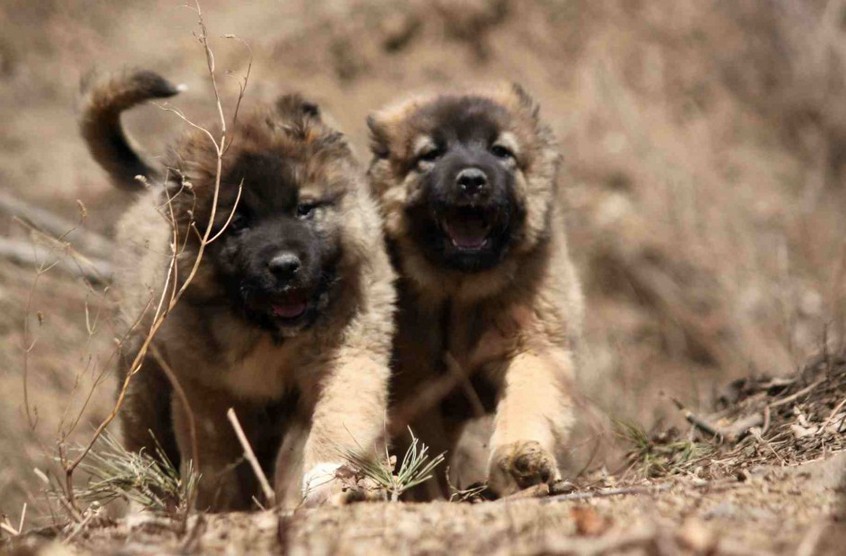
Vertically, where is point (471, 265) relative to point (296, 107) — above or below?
below

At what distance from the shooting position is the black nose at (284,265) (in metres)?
4.04

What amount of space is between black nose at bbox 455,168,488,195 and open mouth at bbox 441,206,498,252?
0.15m

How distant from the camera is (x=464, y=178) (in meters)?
4.72

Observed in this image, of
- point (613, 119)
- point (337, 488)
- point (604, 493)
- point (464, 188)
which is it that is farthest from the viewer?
point (613, 119)

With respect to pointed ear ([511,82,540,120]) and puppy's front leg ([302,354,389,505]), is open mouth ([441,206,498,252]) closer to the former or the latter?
pointed ear ([511,82,540,120])

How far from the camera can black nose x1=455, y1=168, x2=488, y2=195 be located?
4.71m

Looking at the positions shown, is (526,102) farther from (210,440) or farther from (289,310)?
(210,440)

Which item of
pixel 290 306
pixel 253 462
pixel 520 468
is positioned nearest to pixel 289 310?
pixel 290 306

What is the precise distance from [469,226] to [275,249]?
1.20 metres

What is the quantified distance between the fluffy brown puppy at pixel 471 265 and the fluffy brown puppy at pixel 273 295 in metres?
0.38

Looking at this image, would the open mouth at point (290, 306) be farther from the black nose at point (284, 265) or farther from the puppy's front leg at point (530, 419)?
the puppy's front leg at point (530, 419)

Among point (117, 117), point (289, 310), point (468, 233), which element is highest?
point (117, 117)

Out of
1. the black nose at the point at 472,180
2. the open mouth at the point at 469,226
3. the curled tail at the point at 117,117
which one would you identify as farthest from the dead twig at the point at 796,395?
the curled tail at the point at 117,117

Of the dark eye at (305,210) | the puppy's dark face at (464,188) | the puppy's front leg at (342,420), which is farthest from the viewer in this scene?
the puppy's dark face at (464,188)
